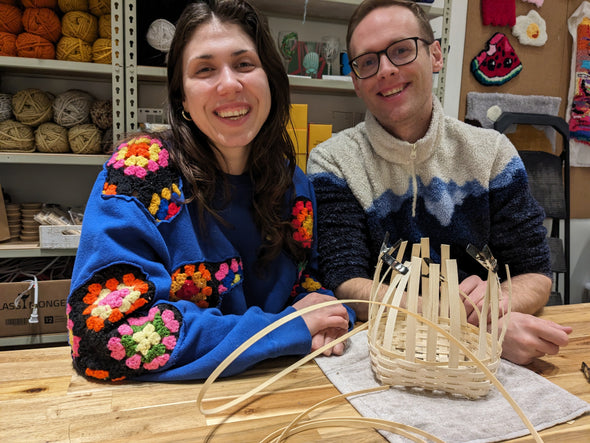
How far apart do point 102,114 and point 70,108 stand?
0.13 m

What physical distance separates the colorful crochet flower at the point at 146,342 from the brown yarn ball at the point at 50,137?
4.78 ft

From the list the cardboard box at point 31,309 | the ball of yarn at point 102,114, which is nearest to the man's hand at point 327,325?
the cardboard box at point 31,309

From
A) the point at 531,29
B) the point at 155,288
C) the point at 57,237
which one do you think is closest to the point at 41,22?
the point at 57,237

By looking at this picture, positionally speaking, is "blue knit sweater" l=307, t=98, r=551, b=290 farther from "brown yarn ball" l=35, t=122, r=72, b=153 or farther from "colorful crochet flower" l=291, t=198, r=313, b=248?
"brown yarn ball" l=35, t=122, r=72, b=153

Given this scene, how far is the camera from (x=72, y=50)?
182cm

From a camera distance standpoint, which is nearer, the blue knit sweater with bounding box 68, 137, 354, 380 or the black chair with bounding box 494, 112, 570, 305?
the blue knit sweater with bounding box 68, 137, 354, 380

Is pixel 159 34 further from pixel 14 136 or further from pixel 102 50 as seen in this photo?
pixel 14 136

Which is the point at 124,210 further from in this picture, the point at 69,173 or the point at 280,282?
the point at 69,173

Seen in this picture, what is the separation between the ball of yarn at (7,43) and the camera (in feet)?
5.84

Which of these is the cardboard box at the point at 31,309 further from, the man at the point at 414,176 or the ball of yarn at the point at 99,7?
the man at the point at 414,176

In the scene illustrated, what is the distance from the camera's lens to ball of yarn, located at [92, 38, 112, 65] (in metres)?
1.84

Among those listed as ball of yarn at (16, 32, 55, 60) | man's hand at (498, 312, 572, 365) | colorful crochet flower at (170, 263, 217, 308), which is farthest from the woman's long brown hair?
ball of yarn at (16, 32, 55, 60)

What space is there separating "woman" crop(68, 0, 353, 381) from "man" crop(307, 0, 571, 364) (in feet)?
0.54

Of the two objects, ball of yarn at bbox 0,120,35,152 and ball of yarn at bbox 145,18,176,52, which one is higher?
ball of yarn at bbox 145,18,176,52
